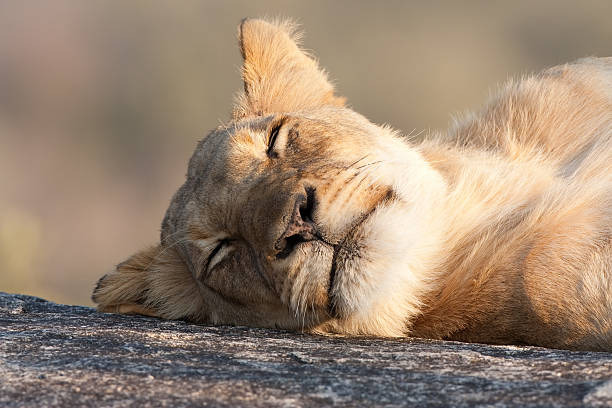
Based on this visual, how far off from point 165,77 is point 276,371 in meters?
28.1

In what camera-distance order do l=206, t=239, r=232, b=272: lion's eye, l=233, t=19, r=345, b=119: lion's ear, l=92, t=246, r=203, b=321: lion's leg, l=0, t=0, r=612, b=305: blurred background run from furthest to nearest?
1. l=0, t=0, r=612, b=305: blurred background
2. l=233, t=19, r=345, b=119: lion's ear
3. l=92, t=246, r=203, b=321: lion's leg
4. l=206, t=239, r=232, b=272: lion's eye

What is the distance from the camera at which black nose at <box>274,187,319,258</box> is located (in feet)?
10.6

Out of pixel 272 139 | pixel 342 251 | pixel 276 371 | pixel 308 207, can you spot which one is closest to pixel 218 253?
pixel 272 139

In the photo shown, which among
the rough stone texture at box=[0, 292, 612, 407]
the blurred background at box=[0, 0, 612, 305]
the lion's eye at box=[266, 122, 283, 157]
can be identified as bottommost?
the rough stone texture at box=[0, 292, 612, 407]

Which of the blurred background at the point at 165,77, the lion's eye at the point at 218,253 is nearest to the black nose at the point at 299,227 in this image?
the lion's eye at the point at 218,253

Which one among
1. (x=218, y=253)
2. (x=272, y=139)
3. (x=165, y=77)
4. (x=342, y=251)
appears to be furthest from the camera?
(x=165, y=77)

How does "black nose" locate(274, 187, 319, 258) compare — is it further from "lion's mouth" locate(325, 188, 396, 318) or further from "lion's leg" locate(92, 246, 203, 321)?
"lion's leg" locate(92, 246, 203, 321)

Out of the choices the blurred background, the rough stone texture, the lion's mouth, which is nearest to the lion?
the lion's mouth

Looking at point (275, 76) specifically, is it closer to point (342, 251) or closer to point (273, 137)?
point (273, 137)

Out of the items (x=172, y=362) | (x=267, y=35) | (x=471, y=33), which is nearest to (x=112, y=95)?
(x=471, y=33)

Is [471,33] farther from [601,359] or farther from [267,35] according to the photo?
[601,359]

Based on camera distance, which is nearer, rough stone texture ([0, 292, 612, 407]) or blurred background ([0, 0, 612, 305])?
rough stone texture ([0, 292, 612, 407])

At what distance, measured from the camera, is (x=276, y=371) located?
268 centimetres

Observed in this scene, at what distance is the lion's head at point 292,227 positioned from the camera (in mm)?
3270
